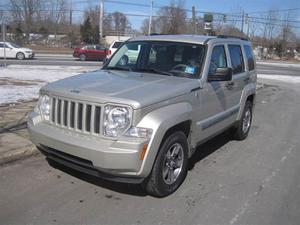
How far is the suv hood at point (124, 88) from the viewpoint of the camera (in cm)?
433

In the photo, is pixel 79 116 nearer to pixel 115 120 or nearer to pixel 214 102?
pixel 115 120

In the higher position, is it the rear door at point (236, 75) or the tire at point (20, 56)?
the rear door at point (236, 75)

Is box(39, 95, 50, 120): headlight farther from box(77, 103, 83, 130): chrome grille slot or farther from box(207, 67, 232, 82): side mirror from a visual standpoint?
box(207, 67, 232, 82): side mirror

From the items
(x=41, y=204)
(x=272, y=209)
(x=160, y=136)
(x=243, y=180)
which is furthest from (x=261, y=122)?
(x=41, y=204)

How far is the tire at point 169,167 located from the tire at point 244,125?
8.51 feet

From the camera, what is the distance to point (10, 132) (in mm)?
6750

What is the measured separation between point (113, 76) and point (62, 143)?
4.41ft

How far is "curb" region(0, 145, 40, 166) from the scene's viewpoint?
18.4ft

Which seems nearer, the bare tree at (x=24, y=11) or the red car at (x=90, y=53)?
the red car at (x=90, y=53)

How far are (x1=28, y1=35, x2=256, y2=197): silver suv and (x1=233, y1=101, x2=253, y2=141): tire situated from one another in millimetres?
1055

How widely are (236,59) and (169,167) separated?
3.02 meters

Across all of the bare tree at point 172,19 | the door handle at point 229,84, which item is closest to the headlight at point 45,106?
the door handle at point 229,84

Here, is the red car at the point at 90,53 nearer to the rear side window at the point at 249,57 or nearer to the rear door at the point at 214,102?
the rear side window at the point at 249,57

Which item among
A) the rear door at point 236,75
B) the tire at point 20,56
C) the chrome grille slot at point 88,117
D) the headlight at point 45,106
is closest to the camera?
the chrome grille slot at point 88,117
